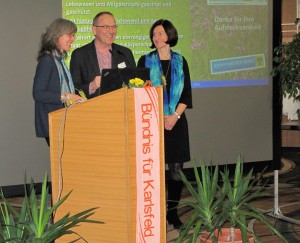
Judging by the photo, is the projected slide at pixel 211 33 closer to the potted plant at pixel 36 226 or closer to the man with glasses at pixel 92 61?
the man with glasses at pixel 92 61

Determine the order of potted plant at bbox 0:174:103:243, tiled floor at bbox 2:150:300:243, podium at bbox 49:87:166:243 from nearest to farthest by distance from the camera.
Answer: potted plant at bbox 0:174:103:243 → podium at bbox 49:87:166:243 → tiled floor at bbox 2:150:300:243

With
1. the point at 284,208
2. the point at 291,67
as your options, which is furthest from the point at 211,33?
the point at 284,208

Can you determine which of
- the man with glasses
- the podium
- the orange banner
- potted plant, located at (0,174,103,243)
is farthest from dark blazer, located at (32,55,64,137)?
potted plant, located at (0,174,103,243)

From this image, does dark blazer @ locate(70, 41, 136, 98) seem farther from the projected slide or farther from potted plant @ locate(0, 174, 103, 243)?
potted plant @ locate(0, 174, 103, 243)

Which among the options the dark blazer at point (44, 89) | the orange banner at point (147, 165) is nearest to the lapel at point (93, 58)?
the dark blazer at point (44, 89)

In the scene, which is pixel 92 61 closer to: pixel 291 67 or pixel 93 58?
pixel 93 58

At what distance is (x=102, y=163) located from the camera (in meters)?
3.48

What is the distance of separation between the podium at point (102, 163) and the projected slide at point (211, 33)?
304 centimetres

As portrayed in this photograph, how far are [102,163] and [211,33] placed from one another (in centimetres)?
401

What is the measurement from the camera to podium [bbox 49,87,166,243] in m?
3.38

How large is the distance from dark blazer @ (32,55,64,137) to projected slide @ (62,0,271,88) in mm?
1966

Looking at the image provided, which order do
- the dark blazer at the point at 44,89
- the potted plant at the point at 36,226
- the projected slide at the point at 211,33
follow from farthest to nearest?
1. the projected slide at the point at 211,33
2. the dark blazer at the point at 44,89
3. the potted plant at the point at 36,226

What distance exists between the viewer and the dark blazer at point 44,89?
4566 mm

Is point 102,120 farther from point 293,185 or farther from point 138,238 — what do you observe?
point 293,185
